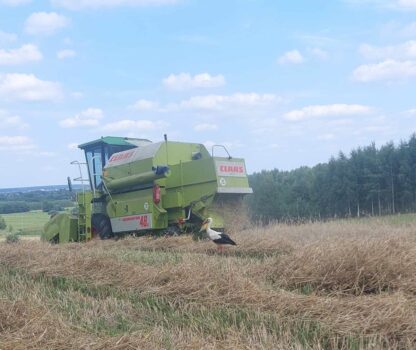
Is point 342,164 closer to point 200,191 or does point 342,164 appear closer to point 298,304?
point 200,191

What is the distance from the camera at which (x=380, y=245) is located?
5.95 meters

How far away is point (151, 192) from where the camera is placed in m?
12.5

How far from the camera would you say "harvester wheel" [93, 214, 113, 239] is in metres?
13.6

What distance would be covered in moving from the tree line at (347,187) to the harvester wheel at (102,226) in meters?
20.9

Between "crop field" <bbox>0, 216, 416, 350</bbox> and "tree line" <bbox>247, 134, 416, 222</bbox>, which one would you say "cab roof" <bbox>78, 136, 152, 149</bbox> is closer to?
"crop field" <bbox>0, 216, 416, 350</bbox>

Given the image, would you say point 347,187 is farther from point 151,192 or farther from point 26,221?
point 151,192

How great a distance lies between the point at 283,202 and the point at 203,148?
24937mm

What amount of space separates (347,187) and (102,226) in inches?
1033

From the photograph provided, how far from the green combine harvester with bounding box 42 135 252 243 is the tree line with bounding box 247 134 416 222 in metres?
20.8

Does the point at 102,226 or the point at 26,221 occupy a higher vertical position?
the point at 102,226

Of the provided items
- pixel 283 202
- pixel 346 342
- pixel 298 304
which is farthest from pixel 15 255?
pixel 283 202

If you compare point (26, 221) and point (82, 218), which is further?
point (26, 221)

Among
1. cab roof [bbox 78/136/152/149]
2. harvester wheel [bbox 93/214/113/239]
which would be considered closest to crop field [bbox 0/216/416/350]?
harvester wheel [bbox 93/214/113/239]

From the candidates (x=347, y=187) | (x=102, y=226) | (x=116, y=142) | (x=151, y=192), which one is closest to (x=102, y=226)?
(x=102, y=226)
